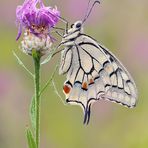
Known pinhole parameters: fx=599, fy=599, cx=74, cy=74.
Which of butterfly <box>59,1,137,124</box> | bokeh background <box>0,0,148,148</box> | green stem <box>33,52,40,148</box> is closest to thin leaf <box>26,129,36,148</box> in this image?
green stem <box>33,52,40,148</box>

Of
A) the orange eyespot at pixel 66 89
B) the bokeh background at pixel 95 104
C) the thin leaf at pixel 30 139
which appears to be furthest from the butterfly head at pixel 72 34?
the bokeh background at pixel 95 104

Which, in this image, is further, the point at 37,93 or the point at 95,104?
the point at 95,104

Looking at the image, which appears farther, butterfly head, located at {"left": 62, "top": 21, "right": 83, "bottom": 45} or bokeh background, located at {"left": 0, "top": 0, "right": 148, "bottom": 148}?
bokeh background, located at {"left": 0, "top": 0, "right": 148, "bottom": 148}

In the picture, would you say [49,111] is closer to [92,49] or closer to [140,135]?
[140,135]

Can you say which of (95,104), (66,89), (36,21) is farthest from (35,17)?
(95,104)

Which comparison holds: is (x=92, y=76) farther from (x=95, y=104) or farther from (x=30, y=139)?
(x=95, y=104)

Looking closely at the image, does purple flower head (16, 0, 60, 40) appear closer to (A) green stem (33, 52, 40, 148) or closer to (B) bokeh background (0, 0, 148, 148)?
(A) green stem (33, 52, 40, 148)
